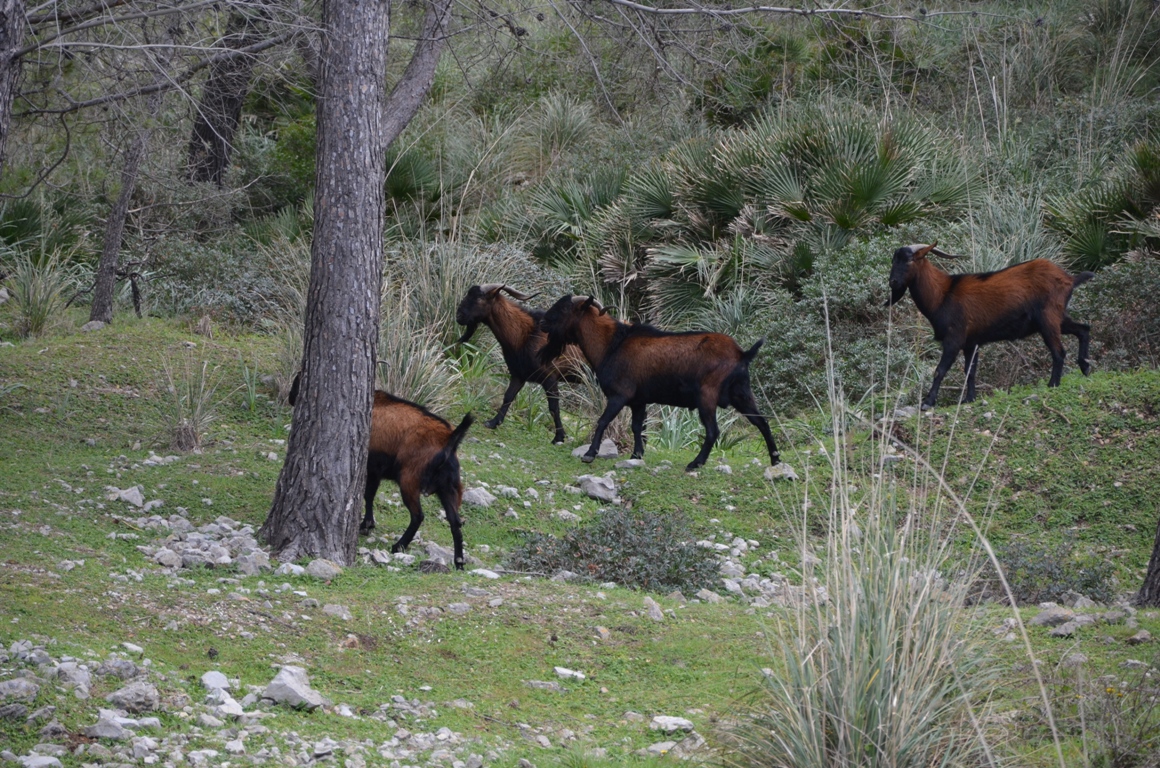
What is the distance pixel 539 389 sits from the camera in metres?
13.0

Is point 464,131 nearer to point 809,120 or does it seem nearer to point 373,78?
point 809,120

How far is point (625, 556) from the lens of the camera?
7.76 m

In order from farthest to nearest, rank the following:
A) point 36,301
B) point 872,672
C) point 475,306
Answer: point 36,301, point 475,306, point 872,672

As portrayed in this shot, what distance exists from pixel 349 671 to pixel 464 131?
17.3 metres

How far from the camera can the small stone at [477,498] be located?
351 inches

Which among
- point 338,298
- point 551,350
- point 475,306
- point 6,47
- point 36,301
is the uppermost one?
point 6,47

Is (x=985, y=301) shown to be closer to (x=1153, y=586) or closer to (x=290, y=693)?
(x=1153, y=586)

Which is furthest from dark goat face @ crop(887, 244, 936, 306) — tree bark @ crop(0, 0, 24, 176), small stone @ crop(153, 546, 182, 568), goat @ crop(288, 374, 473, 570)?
tree bark @ crop(0, 0, 24, 176)

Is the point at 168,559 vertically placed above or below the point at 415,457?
below

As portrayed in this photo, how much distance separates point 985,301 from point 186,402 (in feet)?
24.4

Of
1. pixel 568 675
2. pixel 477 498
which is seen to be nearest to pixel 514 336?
pixel 477 498

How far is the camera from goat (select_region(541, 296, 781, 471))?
400 inches

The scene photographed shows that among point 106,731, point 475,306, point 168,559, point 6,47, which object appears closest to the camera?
point 106,731

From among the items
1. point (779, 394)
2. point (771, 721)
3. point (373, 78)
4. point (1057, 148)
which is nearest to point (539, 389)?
point (779, 394)
